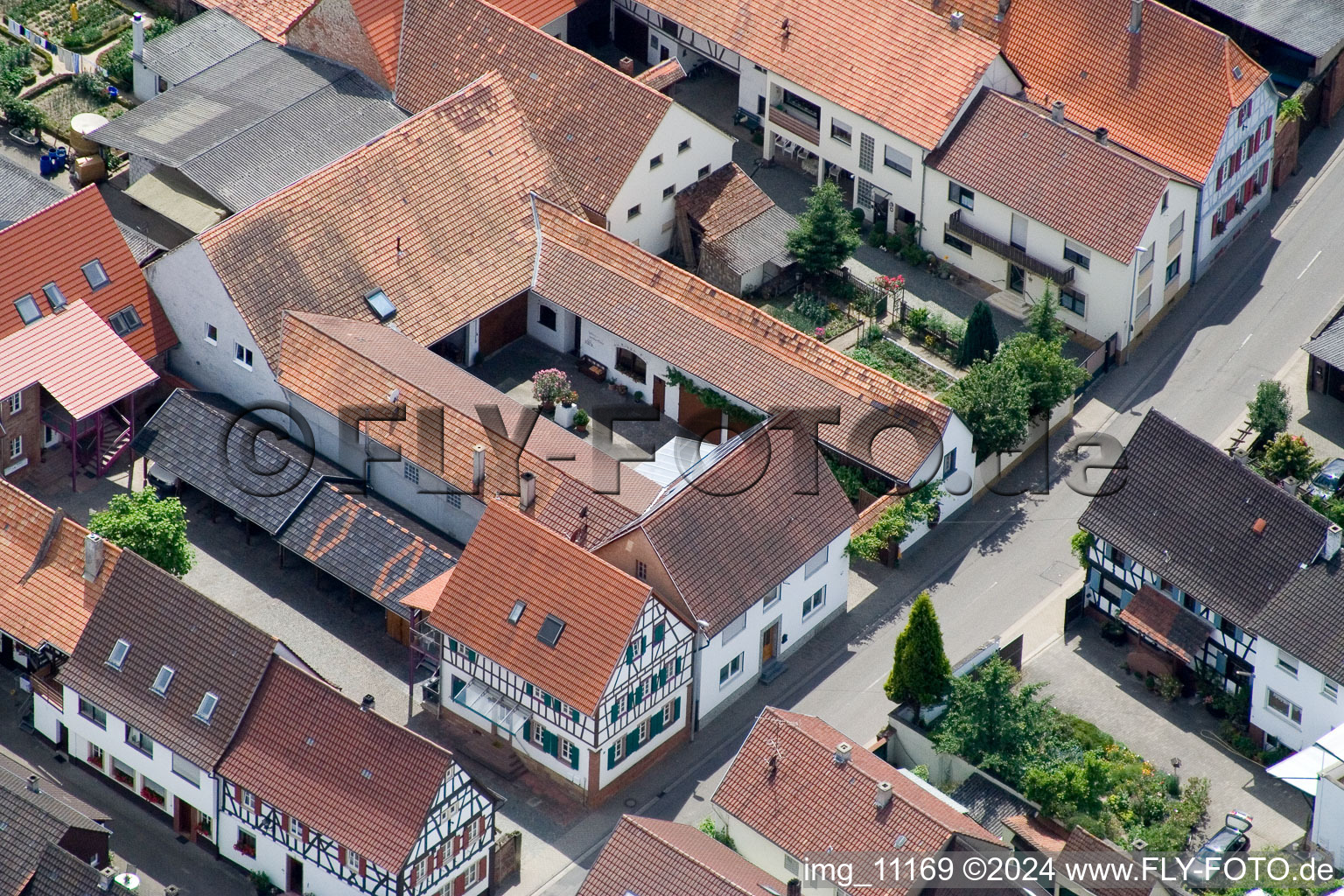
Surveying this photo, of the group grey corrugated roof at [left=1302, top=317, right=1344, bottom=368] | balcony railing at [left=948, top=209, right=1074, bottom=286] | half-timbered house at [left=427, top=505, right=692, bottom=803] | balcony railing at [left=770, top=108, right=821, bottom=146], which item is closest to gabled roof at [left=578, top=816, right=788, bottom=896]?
half-timbered house at [left=427, top=505, right=692, bottom=803]

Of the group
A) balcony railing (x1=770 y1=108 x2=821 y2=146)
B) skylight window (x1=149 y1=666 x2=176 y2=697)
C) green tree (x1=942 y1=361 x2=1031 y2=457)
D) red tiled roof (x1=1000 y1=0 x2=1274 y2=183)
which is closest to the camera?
skylight window (x1=149 y1=666 x2=176 y2=697)

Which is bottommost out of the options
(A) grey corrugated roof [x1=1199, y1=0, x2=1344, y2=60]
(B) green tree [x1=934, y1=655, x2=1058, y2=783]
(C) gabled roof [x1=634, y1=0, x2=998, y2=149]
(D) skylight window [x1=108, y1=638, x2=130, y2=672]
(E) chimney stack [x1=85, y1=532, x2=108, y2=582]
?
(D) skylight window [x1=108, y1=638, x2=130, y2=672]

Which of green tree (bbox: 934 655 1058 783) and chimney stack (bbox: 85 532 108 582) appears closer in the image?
green tree (bbox: 934 655 1058 783)

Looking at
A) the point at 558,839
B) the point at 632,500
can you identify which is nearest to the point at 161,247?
the point at 632,500

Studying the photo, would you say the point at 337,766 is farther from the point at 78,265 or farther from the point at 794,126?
the point at 794,126

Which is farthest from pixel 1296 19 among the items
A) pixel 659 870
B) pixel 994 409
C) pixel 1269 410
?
pixel 659 870

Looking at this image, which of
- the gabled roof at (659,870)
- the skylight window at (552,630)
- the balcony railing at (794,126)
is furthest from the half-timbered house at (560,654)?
the balcony railing at (794,126)

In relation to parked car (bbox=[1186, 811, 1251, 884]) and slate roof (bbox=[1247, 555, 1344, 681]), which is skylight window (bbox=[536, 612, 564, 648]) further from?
slate roof (bbox=[1247, 555, 1344, 681])
